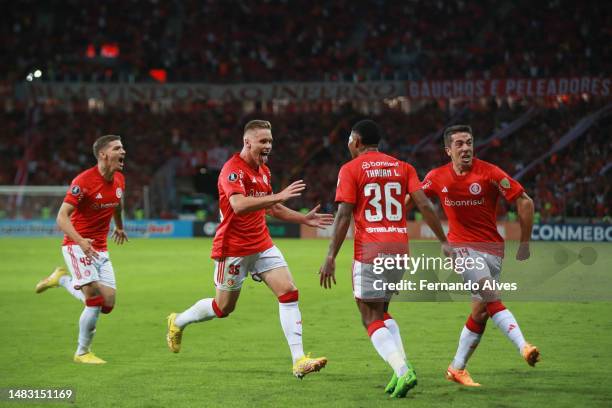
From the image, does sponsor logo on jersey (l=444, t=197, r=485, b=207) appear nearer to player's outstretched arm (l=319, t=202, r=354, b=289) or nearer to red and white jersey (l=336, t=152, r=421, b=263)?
red and white jersey (l=336, t=152, r=421, b=263)

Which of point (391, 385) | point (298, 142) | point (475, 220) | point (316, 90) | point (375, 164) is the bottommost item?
A: point (391, 385)

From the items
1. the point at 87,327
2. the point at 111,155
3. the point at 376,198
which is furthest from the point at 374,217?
the point at 87,327

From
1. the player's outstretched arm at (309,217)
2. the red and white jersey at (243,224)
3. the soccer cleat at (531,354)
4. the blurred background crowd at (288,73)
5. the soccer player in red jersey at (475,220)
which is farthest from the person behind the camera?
the blurred background crowd at (288,73)

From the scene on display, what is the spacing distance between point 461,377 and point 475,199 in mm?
1588

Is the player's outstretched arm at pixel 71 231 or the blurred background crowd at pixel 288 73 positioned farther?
the blurred background crowd at pixel 288 73

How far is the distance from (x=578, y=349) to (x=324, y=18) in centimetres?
3507

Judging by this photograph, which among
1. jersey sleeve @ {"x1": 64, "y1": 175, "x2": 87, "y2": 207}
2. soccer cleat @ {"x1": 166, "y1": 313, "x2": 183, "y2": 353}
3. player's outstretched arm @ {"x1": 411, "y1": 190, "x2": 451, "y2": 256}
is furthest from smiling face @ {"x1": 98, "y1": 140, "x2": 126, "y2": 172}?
player's outstretched arm @ {"x1": 411, "y1": 190, "x2": 451, "y2": 256}

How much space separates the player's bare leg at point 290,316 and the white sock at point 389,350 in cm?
81

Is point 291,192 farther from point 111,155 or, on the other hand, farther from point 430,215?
point 111,155

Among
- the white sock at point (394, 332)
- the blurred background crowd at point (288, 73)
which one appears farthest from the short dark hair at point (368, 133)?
the blurred background crowd at point (288, 73)

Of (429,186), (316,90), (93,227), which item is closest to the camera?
(429,186)

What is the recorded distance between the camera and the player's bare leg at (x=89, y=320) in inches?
376

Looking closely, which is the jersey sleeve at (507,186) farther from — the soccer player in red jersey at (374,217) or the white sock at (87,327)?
the white sock at (87,327)

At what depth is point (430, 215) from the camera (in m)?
7.66
